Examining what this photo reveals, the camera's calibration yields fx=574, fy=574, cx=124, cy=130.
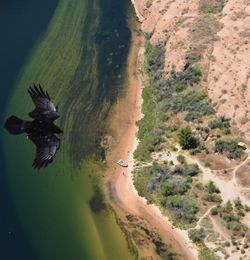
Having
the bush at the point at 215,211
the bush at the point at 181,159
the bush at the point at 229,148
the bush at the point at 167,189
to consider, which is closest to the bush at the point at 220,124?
the bush at the point at 229,148

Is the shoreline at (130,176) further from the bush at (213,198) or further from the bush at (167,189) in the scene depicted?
the bush at (213,198)

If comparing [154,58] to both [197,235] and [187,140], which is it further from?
[197,235]

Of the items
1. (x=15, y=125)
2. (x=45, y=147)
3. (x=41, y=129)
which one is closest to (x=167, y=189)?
(x=41, y=129)

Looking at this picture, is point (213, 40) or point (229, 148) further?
point (213, 40)

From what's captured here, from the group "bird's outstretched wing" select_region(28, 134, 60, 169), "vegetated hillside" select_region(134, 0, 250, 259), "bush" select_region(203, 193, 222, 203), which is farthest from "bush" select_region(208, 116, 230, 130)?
"bird's outstretched wing" select_region(28, 134, 60, 169)

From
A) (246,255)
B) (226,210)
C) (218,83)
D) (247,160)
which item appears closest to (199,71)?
(218,83)

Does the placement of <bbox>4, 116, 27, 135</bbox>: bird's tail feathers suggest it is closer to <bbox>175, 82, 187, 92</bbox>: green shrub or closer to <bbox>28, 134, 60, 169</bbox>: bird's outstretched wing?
<bbox>28, 134, 60, 169</bbox>: bird's outstretched wing

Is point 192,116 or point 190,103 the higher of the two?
point 190,103
